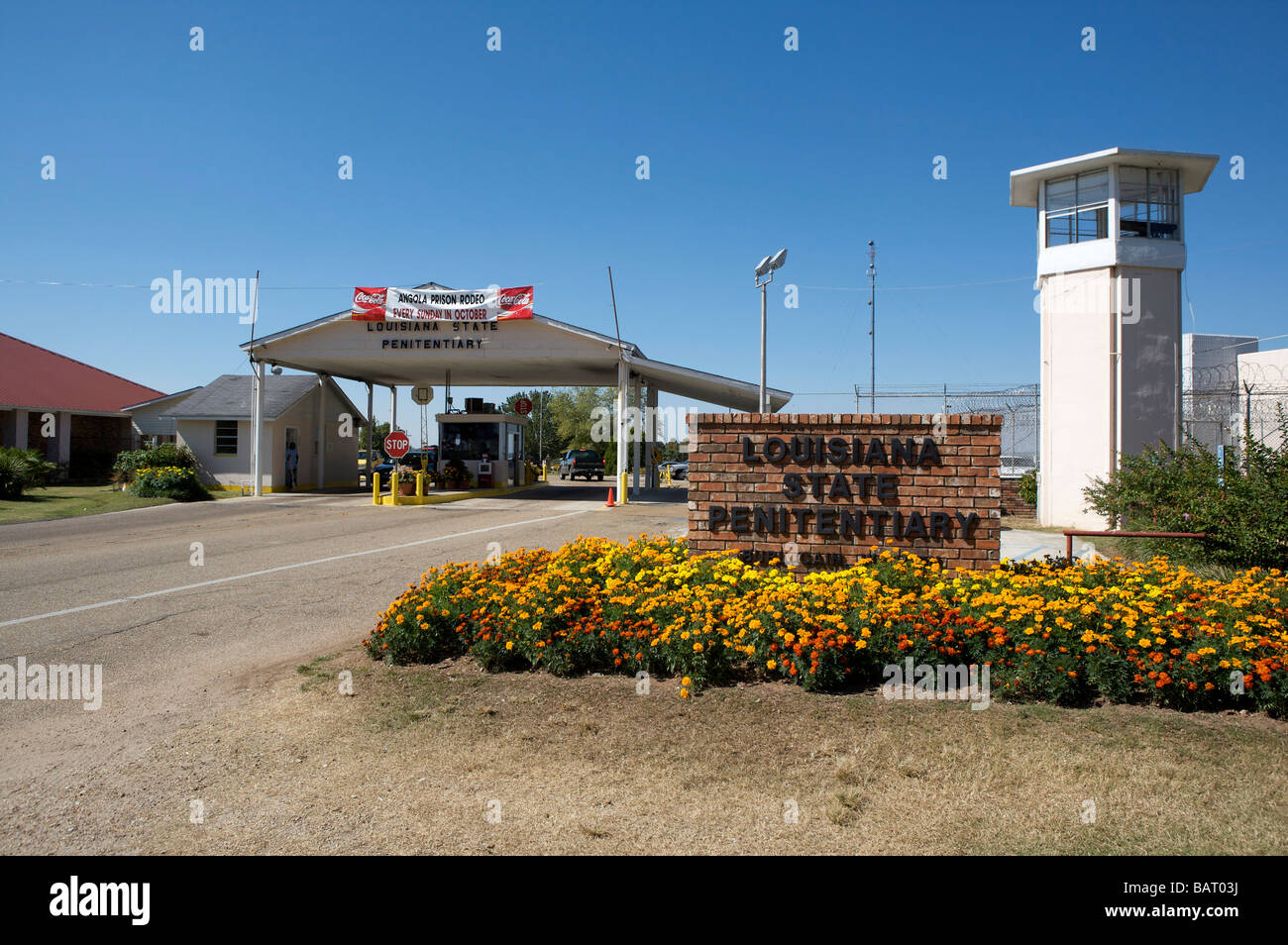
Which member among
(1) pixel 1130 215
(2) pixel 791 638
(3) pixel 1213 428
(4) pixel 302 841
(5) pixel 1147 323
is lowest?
(4) pixel 302 841

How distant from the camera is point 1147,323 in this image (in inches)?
623

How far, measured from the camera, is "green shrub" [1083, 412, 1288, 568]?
8789 millimetres

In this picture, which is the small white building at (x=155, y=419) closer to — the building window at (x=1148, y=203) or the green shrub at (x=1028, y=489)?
the green shrub at (x=1028, y=489)

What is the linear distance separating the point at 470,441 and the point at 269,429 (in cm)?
709

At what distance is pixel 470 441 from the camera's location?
30.1 m

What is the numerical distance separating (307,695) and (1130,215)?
17.3 meters

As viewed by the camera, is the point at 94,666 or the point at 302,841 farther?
the point at 94,666

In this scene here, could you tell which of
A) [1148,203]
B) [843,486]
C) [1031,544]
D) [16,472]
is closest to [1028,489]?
[1148,203]

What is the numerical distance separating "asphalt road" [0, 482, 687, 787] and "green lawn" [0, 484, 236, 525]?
1138 millimetres

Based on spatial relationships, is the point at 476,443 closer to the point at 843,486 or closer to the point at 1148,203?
the point at 1148,203

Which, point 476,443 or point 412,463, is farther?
point 412,463
